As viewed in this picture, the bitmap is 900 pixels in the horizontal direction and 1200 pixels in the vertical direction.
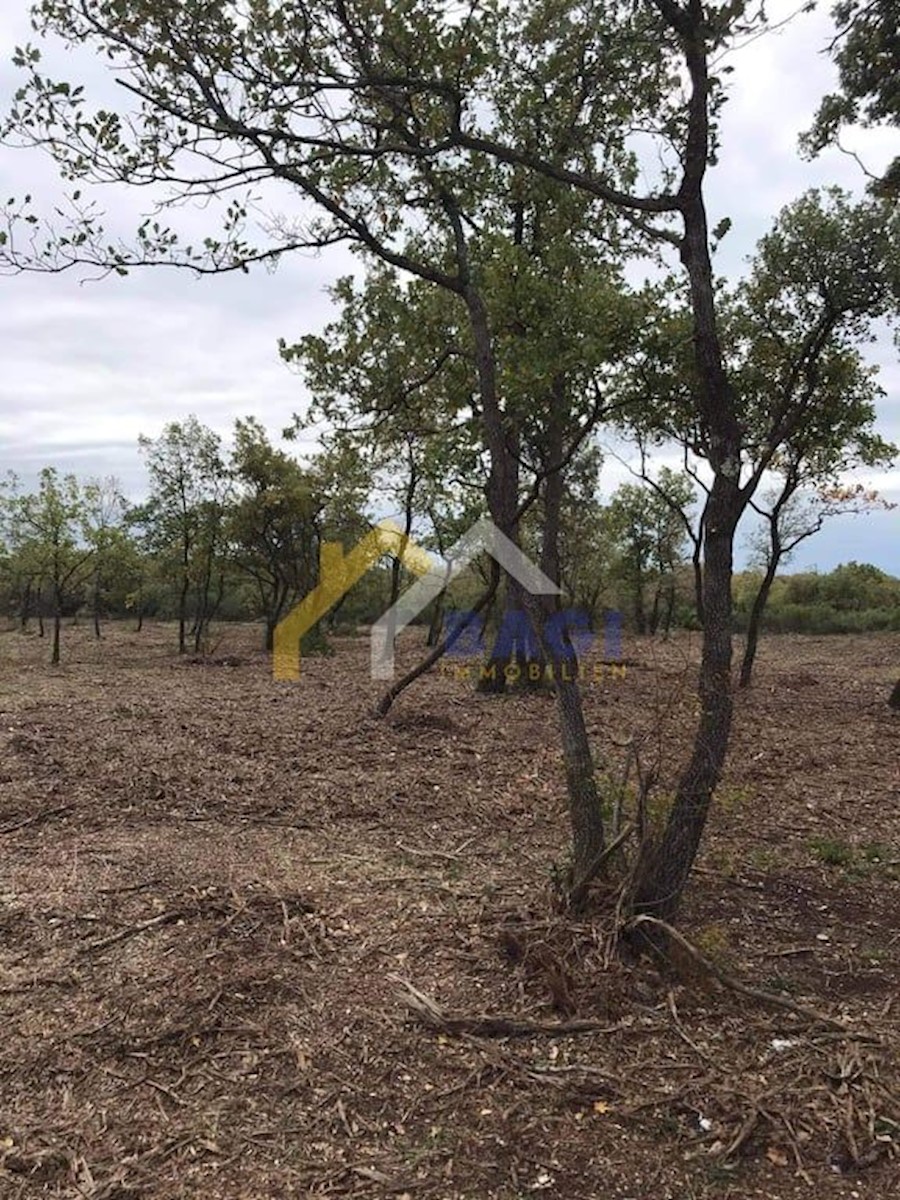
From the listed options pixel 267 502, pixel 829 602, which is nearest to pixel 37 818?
pixel 267 502

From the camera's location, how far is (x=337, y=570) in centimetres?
2159

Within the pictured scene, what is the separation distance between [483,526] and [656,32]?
886 cm

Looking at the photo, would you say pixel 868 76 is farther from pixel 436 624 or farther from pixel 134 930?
pixel 436 624

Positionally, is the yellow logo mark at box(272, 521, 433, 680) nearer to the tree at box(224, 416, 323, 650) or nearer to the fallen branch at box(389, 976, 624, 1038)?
the tree at box(224, 416, 323, 650)

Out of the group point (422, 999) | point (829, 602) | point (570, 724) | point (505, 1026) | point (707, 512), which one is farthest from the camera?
point (829, 602)

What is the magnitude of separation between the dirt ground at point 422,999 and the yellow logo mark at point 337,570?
12.6 meters

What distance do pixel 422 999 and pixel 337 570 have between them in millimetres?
18864

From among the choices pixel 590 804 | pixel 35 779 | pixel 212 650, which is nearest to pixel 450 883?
pixel 590 804

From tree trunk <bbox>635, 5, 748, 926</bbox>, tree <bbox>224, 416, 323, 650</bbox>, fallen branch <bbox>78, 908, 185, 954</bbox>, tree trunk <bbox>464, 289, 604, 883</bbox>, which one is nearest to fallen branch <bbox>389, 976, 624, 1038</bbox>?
tree trunk <bbox>635, 5, 748, 926</bbox>

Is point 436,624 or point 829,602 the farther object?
point 829,602

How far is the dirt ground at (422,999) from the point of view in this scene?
2.33 m

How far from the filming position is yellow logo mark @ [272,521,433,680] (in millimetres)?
19422

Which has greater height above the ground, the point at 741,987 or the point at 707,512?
the point at 707,512

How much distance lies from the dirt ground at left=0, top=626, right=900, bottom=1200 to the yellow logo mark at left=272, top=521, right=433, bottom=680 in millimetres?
12577
